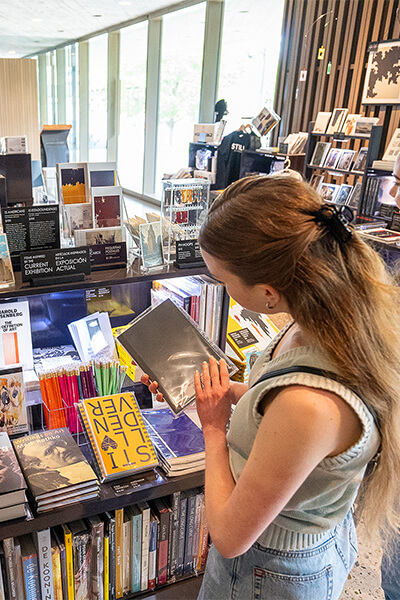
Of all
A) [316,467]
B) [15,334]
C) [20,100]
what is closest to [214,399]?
[316,467]

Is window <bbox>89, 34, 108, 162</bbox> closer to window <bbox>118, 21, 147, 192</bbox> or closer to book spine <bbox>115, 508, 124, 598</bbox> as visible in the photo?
window <bbox>118, 21, 147, 192</bbox>

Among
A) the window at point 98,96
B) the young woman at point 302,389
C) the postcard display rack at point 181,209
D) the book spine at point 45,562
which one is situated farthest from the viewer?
the window at point 98,96

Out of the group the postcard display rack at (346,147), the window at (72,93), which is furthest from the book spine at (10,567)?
the window at (72,93)

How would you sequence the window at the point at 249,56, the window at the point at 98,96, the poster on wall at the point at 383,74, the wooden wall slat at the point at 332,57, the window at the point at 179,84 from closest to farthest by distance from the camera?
the poster on wall at the point at 383,74
the wooden wall slat at the point at 332,57
the window at the point at 249,56
the window at the point at 179,84
the window at the point at 98,96

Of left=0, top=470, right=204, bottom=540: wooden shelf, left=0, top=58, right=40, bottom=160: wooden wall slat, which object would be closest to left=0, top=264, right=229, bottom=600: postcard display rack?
left=0, top=470, right=204, bottom=540: wooden shelf

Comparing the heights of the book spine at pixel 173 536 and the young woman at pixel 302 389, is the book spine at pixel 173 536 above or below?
below

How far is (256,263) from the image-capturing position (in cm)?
90

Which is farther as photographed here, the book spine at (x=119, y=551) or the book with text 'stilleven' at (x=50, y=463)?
the book spine at (x=119, y=551)

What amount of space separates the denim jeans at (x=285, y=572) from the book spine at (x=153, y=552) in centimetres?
61

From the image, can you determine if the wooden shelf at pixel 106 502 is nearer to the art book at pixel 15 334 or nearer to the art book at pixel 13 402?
the art book at pixel 13 402

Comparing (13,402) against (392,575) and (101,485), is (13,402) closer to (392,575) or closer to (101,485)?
(101,485)

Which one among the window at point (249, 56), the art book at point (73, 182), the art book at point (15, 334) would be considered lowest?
the art book at point (15, 334)

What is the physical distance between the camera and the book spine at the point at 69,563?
154 cm

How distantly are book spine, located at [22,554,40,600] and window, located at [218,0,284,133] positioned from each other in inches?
287
